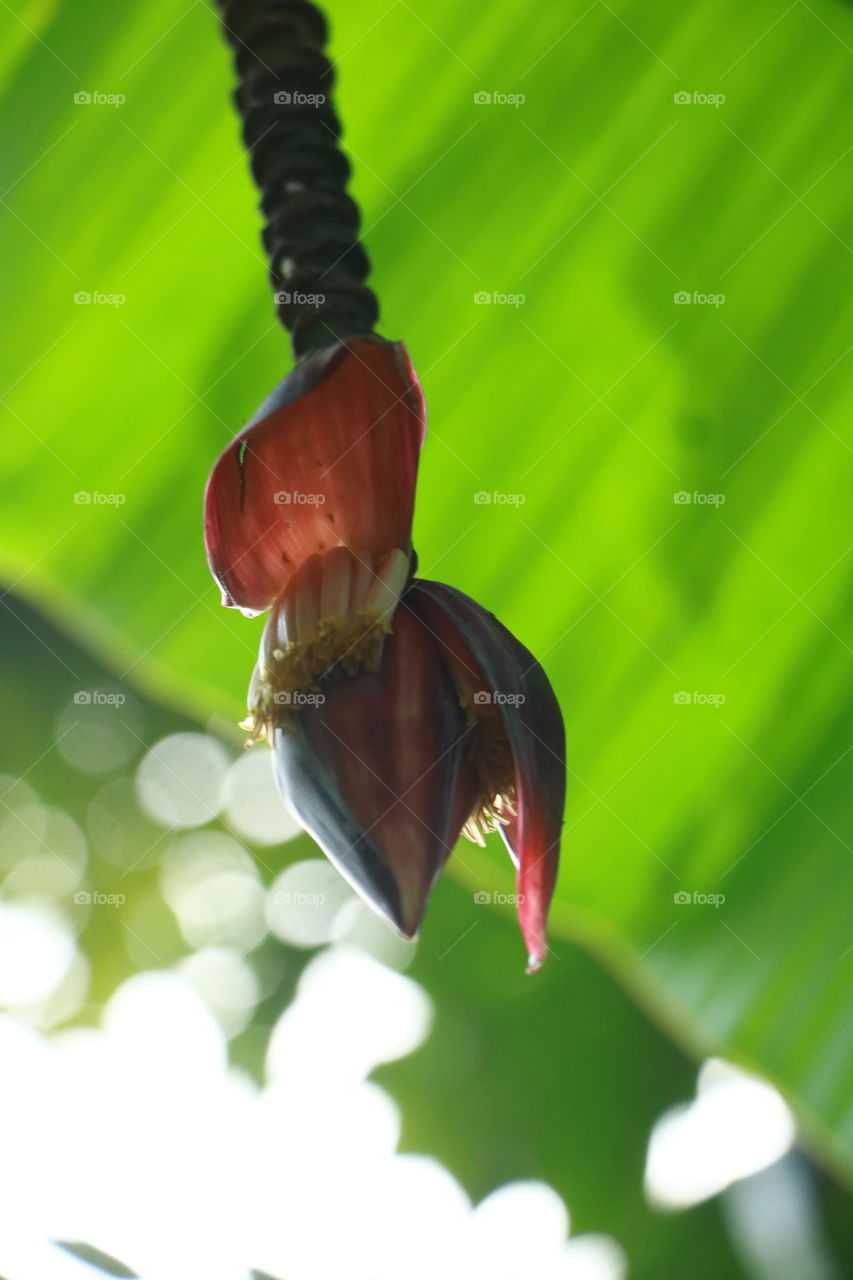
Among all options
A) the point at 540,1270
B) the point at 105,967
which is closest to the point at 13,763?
the point at 105,967

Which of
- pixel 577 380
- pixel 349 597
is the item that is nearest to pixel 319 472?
pixel 349 597

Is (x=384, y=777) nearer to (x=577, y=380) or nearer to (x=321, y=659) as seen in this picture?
(x=321, y=659)

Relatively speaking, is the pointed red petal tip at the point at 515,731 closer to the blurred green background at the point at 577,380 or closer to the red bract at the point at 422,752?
the red bract at the point at 422,752

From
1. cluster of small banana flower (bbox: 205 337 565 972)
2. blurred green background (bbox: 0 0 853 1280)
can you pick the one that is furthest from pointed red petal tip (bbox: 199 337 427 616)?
blurred green background (bbox: 0 0 853 1280)

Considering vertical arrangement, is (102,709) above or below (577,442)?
below

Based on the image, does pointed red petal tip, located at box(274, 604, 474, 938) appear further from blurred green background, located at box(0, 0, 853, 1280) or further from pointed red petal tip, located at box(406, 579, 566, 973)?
blurred green background, located at box(0, 0, 853, 1280)

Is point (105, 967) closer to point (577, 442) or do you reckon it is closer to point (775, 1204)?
point (775, 1204)
